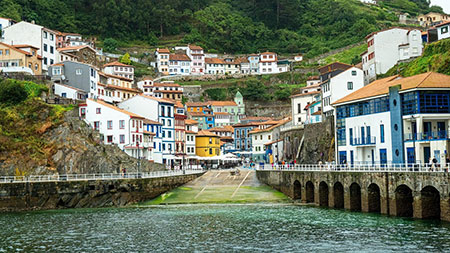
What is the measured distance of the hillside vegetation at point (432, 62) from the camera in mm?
68750

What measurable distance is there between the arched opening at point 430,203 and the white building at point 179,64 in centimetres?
12190

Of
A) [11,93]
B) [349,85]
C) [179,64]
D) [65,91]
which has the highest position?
[179,64]

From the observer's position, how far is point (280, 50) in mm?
183625

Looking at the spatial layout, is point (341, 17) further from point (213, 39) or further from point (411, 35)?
point (411, 35)

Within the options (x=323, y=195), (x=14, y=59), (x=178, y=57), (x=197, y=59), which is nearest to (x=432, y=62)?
(x=323, y=195)

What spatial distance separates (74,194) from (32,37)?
47.4m

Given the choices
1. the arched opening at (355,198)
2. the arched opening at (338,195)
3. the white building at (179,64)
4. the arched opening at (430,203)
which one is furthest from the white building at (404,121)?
the white building at (179,64)

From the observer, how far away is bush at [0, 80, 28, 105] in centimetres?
7575

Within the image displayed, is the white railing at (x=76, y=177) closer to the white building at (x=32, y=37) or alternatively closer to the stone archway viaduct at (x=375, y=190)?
the stone archway viaduct at (x=375, y=190)

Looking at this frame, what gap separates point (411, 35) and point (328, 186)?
49.0 m

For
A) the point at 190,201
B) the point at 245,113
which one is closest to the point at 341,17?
the point at 245,113

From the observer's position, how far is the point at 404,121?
176ft

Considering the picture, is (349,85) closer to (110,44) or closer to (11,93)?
(11,93)

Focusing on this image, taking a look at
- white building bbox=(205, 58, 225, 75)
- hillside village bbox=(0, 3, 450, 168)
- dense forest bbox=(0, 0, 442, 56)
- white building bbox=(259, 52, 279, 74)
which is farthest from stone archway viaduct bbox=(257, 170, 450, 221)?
dense forest bbox=(0, 0, 442, 56)
